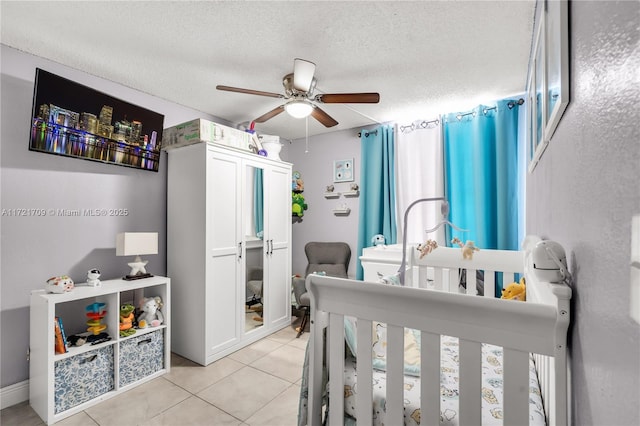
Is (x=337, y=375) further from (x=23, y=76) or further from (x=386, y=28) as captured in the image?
(x=23, y=76)

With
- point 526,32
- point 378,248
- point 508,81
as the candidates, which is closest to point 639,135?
point 526,32

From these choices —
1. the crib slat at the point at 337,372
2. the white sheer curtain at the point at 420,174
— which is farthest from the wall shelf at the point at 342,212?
the crib slat at the point at 337,372

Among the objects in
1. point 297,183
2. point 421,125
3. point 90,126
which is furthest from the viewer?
point 297,183

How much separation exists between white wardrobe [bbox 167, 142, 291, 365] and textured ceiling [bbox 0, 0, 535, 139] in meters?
0.70

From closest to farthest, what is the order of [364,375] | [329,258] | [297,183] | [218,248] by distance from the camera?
[364,375]
[218,248]
[329,258]
[297,183]

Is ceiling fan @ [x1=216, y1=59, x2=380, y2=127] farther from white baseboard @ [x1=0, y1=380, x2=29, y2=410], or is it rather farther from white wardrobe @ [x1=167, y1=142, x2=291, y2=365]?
white baseboard @ [x1=0, y1=380, x2=29, y2=410]

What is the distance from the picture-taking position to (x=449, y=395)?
3.66 feet

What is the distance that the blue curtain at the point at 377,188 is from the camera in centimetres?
351

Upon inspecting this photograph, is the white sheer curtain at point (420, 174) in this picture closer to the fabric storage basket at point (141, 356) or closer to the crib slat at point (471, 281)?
the crib slat at point (471, 281)

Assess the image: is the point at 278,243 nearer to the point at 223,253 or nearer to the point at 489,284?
the point at 223,253

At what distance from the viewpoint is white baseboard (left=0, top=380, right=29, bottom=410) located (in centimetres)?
199

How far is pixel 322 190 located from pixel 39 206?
9.13 ft

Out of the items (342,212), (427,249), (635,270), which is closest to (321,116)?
(427,249)

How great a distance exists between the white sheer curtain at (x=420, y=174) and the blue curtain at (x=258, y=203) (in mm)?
1515
